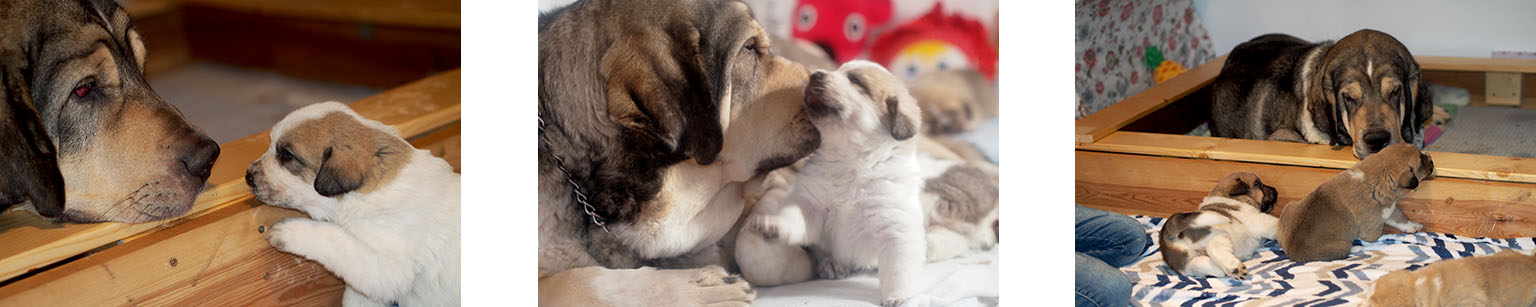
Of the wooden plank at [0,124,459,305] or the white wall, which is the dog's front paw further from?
the white wall

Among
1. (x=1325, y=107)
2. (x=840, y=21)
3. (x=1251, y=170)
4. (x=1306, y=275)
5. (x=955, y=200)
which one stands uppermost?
(x=840, y=21)

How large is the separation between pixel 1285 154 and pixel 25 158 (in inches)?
106

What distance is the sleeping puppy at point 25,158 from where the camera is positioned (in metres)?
1.68

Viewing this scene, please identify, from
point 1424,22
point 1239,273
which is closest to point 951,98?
point 1239,273

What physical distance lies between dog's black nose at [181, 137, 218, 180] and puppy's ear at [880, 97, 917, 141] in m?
1.19

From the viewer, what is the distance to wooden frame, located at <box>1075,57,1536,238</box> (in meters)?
2.57

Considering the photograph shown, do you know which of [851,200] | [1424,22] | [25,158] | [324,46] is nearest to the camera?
[25,158]

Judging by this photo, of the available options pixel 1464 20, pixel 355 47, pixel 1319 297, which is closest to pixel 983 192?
pixel 1319 297

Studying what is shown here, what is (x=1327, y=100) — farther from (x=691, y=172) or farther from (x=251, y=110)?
(x=251, y=110)

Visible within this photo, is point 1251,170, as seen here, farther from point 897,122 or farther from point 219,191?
point 219,191

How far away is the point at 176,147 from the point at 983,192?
1.42m

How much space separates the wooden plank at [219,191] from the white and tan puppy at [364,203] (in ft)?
0.12

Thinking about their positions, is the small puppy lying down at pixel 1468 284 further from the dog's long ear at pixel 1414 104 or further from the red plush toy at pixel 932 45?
the red plush toy at pixel 932 45

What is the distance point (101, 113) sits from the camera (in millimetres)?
1774
